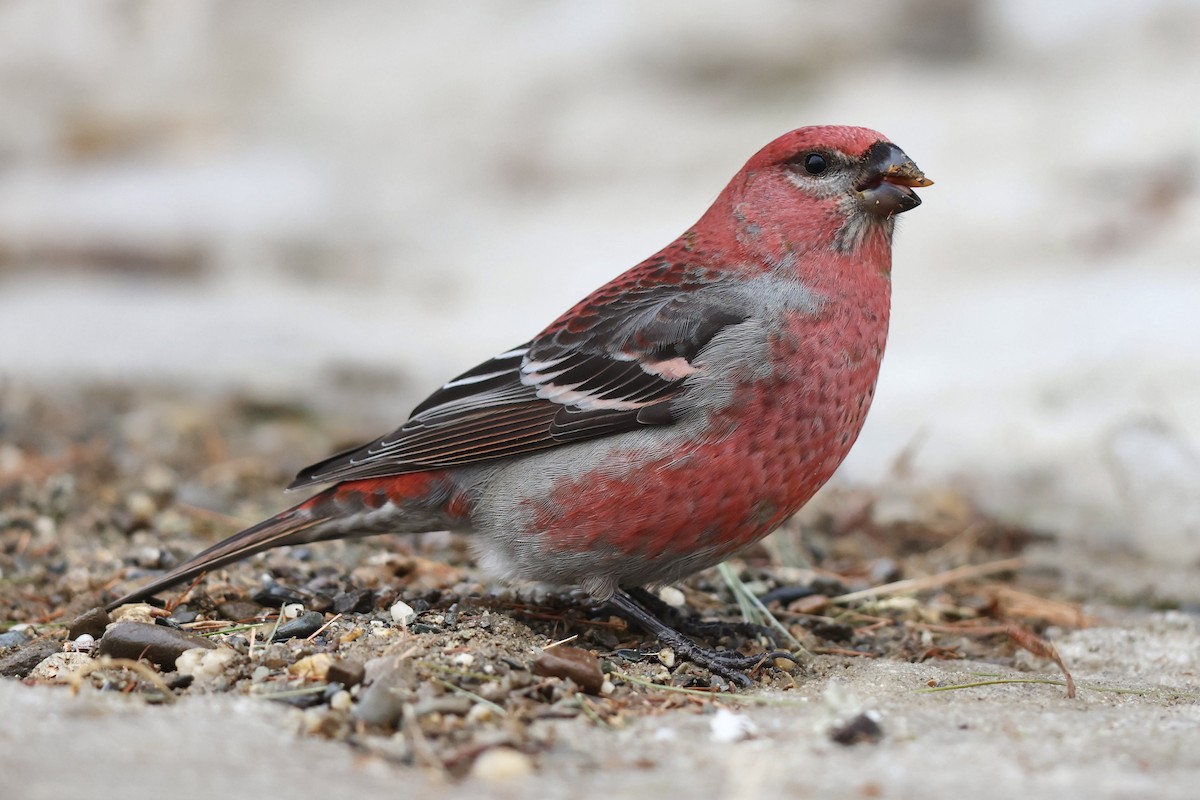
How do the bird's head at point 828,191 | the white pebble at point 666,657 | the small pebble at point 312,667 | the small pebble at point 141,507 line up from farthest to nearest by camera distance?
the small pebble at point 141,507 < the bird's head at point 828,191 < the white pebble at point 666,657 < the small pebble at point 312,667

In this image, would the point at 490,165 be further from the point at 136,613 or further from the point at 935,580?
the point at 136,613

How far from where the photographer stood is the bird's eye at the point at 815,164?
11.6 feet

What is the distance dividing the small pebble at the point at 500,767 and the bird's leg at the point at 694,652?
94cm

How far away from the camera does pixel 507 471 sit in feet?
11.4

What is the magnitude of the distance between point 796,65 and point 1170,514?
12.5ft

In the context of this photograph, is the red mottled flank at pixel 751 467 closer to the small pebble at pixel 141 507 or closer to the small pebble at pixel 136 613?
the small pebble at pixel 136 613

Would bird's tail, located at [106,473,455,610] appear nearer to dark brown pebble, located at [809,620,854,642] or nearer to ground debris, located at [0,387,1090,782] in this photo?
ground debris, located at [0,387,1090,782]

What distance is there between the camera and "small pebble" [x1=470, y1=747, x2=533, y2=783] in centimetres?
219

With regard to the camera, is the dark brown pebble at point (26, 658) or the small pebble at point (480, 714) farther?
the dark brown pebble at point (26, 658)

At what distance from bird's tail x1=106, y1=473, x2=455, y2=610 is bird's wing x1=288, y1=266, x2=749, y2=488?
55 mm

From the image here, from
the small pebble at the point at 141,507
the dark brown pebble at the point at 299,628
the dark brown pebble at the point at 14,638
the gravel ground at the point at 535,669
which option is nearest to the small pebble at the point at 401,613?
the gravel ground at the point at 535,669

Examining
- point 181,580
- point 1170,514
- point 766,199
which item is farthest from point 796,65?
point 181,580

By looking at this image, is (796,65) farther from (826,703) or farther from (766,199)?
(826,703)

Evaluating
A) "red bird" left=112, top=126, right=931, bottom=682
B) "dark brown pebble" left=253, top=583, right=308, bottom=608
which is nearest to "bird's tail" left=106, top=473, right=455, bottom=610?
"red bird" left=112, top=126, right=931, bottom=682
